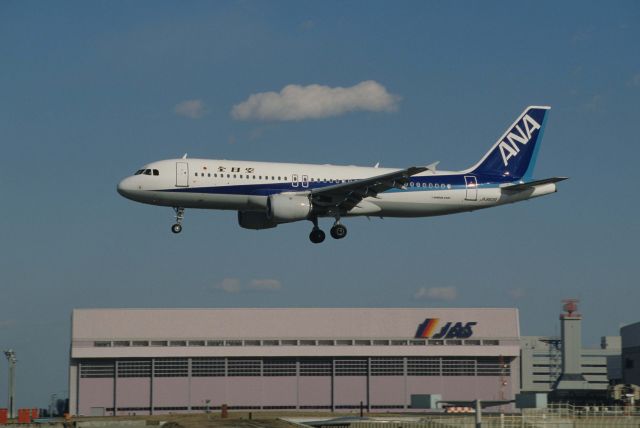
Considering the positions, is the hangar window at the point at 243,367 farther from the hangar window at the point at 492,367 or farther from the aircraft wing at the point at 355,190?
the aircraft wing at the point at 355,190

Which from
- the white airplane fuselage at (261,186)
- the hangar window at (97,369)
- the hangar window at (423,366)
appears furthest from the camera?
the hangar window at (423,366)

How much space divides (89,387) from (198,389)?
33.3 feet

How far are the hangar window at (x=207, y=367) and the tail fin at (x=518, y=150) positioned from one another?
38872mm

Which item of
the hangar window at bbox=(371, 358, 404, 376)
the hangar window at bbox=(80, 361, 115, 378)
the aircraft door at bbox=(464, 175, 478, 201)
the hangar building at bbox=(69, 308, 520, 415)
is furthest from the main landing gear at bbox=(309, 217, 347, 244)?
the hangar window at bbox=(80, 361, 115, 378)

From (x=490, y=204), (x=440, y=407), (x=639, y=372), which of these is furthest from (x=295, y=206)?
(x=639, y=372)

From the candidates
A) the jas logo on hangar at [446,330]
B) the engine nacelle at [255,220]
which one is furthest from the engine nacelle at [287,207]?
the jas logo on hangar at [446,330]

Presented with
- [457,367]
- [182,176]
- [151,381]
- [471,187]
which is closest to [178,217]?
→ [182,176]

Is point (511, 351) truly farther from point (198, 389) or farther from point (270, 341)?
point (198, 389)

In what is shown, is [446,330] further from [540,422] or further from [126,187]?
[540,422]

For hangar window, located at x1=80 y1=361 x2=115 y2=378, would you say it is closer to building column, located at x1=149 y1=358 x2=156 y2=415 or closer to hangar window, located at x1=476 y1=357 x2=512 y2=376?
building column, located at x1=149 y1=358 x2=156 y2=415

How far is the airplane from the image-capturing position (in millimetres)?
62969

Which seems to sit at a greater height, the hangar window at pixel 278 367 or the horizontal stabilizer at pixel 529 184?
the horizontal stabilizer at pixel 529 184

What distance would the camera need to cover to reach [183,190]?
62.8m

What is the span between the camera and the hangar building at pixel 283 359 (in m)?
98.9
